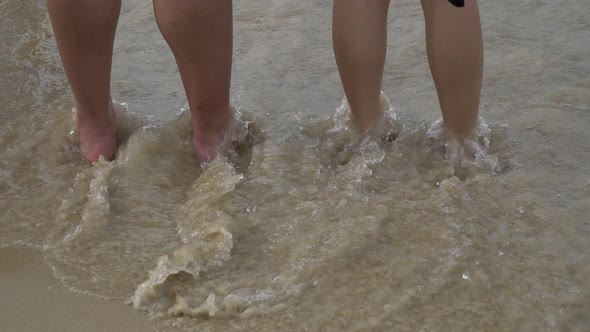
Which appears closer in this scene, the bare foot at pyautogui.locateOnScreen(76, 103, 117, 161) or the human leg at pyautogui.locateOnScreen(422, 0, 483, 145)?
the human leg at pyautogui.locateOnScreen(422, 0, 483, 145)

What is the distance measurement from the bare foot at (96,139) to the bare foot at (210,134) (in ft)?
0.81

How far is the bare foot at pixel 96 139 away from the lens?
2434 millimetres

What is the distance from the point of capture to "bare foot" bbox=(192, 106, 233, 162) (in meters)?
2.39

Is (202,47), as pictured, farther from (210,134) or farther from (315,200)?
(315,200)

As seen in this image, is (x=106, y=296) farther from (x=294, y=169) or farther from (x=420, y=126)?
(x=420, y=126)

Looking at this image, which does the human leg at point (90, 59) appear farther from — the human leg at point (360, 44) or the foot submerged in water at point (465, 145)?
the foot submerged in water at point (465, 145)

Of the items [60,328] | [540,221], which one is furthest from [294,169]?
[60,328]

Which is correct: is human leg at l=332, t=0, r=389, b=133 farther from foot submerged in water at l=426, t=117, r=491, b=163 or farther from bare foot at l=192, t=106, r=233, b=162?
bare foot at l=192, t=106, r=233, b=162

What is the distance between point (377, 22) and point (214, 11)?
0.42m

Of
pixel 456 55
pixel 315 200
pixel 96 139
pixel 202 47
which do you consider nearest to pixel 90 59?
pixel 96 139

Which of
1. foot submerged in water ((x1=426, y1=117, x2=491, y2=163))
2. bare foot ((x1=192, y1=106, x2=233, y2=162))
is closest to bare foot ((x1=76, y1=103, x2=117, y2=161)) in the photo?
bare foot ((x1=192, y1=106, x2=233, y2=162))

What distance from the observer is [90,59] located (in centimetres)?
234

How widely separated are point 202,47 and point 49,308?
76 centimetres

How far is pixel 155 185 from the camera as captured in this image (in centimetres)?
233
